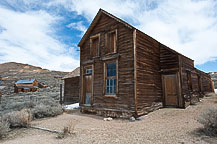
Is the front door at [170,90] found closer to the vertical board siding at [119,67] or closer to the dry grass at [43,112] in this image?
the vertical board siding at [119,67]

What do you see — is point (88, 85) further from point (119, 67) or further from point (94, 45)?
point (119, 67)

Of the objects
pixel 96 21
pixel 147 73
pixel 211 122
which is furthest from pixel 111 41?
pixel 211 122

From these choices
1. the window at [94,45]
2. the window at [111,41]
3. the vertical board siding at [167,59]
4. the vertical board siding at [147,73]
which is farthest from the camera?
the window at [94,45]

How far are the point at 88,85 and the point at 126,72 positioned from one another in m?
4.12

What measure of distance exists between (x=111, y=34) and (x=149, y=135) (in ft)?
23.9

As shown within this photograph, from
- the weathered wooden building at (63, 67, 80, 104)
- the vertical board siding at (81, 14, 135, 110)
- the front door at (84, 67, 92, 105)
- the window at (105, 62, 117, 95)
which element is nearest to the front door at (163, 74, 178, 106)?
the vertical board siding at (81, 14, 135, 110)

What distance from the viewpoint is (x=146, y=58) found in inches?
369

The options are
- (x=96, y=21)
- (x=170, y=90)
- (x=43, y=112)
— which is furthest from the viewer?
(x=96, y=21)

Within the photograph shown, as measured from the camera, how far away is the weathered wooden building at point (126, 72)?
849 centimetres

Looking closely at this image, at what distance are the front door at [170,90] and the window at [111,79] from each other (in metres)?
3.85

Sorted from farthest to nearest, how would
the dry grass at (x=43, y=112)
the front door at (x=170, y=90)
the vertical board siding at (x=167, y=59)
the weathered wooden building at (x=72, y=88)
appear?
the weathered wooden building at (x=72, y=88)
the vertical board siding at (x=167, y=59)
the front door at (x=170, y=90)
the dry grass at (x=43, y=112)

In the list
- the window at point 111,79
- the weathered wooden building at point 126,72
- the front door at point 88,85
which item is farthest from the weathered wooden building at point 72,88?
the window at point 111,79

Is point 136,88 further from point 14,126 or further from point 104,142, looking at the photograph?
point 14,126

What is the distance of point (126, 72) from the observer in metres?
8.66
